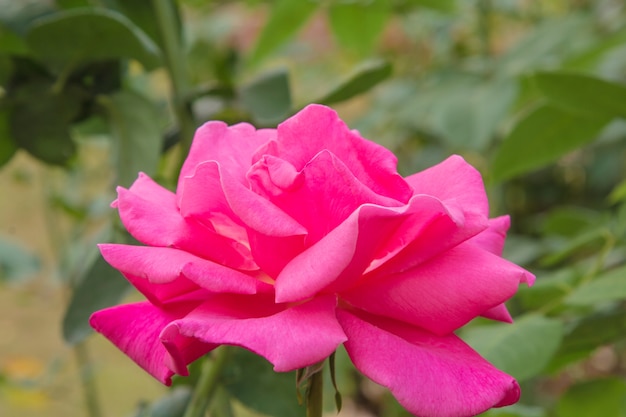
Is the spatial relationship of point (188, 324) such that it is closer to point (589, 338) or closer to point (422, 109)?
point (589, 338)

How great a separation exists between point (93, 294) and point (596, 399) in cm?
30

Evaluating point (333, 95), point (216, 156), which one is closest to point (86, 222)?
point (333, 95)

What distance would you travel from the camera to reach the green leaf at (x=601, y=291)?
0.40m

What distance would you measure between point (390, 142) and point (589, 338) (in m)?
0.61

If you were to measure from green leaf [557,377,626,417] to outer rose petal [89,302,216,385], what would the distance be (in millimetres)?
309

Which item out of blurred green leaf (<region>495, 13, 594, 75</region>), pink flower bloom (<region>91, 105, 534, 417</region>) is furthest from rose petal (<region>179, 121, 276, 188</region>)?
blurred green leaf (<region>495, 13, 594, 75</region>)

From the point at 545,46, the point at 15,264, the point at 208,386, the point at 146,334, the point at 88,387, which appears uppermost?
the point at 146,334

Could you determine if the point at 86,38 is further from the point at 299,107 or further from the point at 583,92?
the point at 583,92

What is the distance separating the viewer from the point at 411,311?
246mm

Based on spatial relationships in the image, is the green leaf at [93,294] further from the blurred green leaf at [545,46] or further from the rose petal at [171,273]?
the blurred green leaf at [545,46]

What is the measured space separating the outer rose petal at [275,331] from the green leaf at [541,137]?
34cm

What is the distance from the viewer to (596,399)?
1.55 ft

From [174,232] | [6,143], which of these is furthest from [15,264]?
[174,232]

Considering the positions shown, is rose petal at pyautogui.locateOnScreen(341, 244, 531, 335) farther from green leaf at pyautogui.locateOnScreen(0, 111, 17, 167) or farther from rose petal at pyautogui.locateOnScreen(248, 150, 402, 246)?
green leaf at pyautogui.locateOnScreen(0, 111, 17, 167)
